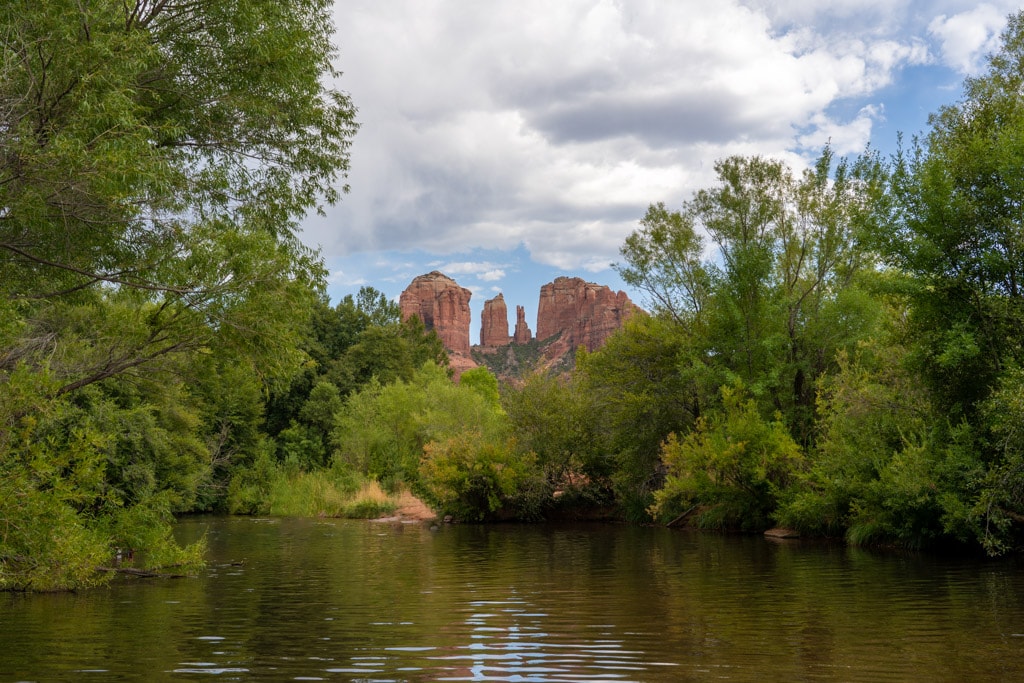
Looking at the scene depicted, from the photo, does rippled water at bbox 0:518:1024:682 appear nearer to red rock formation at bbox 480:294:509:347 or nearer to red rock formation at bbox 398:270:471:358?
red rock formation at bbox 398:270:471:358

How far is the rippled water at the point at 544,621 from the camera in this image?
863cm

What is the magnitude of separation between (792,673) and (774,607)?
15.5 ft

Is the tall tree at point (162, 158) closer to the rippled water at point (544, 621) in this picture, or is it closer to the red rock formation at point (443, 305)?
the rippled water at point (544, 621)

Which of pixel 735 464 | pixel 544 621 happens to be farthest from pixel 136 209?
pixel 735 464

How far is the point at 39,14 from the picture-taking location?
10.8 metres

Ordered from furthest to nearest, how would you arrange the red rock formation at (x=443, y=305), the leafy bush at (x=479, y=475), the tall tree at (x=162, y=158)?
the red rock formation at (x=443, y=305), the leafy bush at (x=479, y=475), the tall tree at (x=162, y=158)

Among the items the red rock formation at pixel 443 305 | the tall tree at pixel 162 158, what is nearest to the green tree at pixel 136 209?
the tall tree at pixel 162 158

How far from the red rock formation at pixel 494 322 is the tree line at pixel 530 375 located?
129380 millimetres

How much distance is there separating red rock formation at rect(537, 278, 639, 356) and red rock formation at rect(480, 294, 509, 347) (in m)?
7.00

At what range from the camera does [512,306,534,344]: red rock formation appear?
171000mm

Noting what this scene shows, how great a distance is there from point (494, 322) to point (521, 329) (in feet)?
18.9

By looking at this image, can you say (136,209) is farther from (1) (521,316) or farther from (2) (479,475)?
(1) (521,316)

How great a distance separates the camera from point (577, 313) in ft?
530

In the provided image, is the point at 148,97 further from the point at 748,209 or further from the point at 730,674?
the point at 748,209
